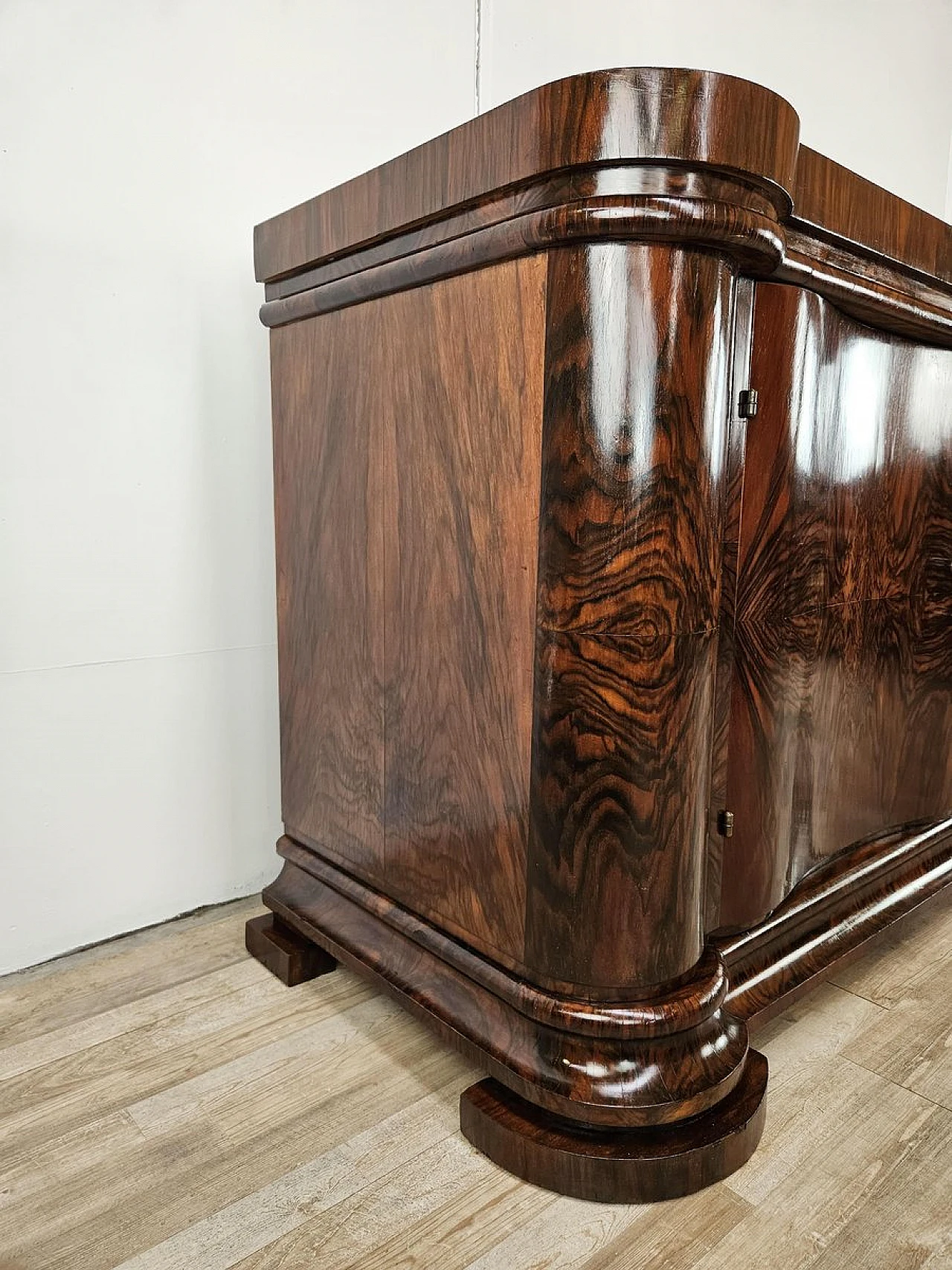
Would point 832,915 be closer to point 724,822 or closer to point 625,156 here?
point 724,822

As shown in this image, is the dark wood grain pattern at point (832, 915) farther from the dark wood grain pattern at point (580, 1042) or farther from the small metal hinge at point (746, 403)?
the small metal hinge at point (746, 403)

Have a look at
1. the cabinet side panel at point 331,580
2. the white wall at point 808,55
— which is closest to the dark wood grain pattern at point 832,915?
the cabinet side panel at point 331,580

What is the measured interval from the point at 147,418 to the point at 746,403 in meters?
0.64

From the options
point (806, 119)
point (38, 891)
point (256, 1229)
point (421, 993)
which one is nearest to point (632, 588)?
point (421, 993)

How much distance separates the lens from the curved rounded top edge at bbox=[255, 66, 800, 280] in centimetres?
55

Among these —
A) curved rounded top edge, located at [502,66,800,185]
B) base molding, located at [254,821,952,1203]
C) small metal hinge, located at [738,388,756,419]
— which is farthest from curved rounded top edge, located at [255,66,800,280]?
base molding, located at [254,821,952,1203]

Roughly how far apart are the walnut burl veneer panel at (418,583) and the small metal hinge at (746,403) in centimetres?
16

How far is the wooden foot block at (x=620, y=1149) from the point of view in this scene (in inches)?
24.8

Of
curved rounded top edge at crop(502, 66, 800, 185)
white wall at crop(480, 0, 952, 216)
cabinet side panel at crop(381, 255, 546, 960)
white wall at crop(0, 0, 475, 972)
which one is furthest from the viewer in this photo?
white wall at crop(480, 0, 952, 216)

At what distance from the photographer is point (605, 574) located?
0.62 meters

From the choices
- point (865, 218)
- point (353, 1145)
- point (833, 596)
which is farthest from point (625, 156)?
point (353, 1145)

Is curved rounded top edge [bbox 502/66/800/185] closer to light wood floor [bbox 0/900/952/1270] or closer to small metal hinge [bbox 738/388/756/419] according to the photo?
small metal hinge [bbox 738/388/756/419]

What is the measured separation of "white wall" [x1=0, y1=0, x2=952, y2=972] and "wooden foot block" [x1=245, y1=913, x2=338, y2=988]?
0.15m

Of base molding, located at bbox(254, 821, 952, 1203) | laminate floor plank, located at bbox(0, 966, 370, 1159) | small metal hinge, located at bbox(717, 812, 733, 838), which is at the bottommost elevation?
laminate floor plank, located at bbox(0, 966, 370, 1159)
